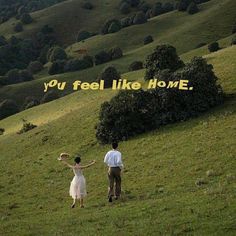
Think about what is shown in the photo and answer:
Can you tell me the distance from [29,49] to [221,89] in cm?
11689

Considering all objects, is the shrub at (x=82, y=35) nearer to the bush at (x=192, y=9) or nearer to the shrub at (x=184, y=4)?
the shrub at (x=184, y=4)

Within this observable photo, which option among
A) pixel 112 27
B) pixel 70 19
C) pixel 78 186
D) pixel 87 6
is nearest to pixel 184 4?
pixel 112 27

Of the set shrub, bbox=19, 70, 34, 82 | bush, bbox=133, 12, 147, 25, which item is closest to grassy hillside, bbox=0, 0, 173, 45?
bush, bbox=133, 12, 147, 25

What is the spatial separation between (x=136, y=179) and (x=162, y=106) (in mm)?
12458

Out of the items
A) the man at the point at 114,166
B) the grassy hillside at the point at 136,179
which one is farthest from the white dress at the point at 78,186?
the man at the point at 114,166

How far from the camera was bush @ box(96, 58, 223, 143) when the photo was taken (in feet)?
129

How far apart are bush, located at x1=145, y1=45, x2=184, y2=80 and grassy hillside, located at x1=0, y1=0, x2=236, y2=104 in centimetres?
4092

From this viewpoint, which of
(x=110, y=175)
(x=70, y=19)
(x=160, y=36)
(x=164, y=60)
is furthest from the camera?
(x=70, y=19)

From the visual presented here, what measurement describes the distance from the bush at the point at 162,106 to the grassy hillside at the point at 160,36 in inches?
2047

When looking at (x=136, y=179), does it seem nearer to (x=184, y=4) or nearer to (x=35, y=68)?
(x=35, y=68)

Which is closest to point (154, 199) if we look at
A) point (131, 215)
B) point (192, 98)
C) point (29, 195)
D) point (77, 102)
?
point (131, 215)

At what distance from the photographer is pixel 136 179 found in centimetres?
2850

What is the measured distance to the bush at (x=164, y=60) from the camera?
4897cm

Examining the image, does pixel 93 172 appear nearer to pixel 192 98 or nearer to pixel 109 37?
pixel 192 98
